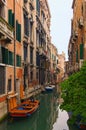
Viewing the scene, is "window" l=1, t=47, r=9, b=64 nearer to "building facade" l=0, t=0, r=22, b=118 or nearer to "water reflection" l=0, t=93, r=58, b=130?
"building facade" l=0, t=0, r=22, b=118

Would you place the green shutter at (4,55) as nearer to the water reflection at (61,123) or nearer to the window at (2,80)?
the window at (2,80)

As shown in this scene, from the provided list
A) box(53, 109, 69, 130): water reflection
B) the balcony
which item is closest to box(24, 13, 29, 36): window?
the balcony

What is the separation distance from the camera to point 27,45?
3700cm

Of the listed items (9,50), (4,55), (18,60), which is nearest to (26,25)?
(18,60)

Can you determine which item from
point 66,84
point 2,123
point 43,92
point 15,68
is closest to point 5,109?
point 2,123

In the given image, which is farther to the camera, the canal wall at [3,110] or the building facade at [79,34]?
the building facade at [79,34]

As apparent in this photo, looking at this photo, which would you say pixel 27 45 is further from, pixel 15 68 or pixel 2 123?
pixel 2 123

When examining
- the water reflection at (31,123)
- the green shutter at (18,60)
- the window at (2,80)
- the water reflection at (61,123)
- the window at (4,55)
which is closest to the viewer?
the water reflection at (31,123)

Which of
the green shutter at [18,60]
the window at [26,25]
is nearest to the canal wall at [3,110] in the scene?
the green shutter at [18,60]

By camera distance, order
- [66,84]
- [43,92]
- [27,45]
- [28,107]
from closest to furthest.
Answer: [66,84], [28,107], [27,45], [43,92]

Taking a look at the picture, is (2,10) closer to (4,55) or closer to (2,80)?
(4,55)

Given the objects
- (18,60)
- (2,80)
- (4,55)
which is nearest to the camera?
(2,80)

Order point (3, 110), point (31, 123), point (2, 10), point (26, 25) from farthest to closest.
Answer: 1. point (26, 25)
2. point (2, 10)
3. point (31, 123)
4. point (3, 110)

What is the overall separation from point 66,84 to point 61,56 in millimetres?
136005
